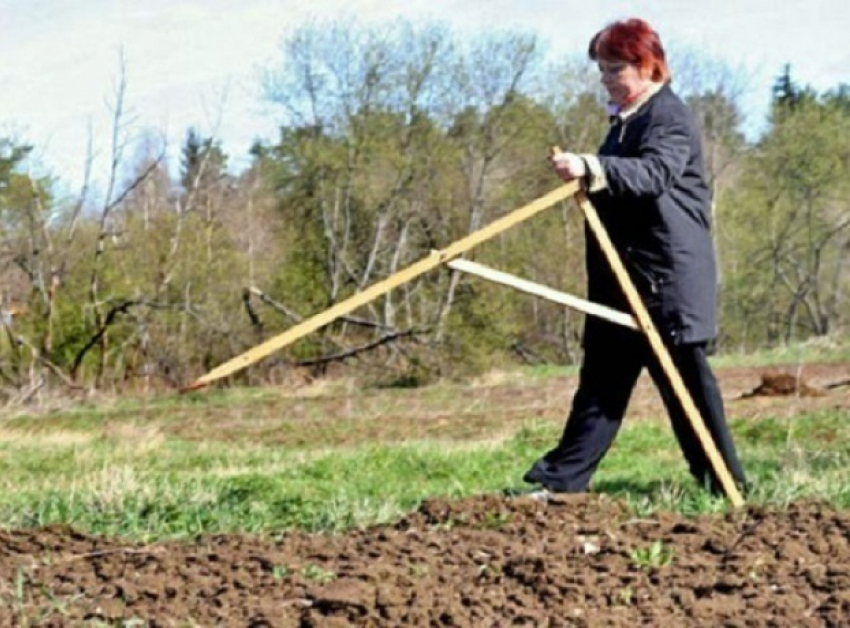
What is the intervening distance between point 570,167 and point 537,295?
51cm

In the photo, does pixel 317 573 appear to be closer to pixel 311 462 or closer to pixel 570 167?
pixel 570 167

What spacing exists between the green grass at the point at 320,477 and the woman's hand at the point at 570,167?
1.28 m

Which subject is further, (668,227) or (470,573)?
(668,227)

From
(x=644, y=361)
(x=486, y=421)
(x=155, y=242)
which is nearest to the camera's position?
(x=644, y=361)

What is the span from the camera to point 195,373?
3106 cm

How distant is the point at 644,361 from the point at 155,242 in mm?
26271

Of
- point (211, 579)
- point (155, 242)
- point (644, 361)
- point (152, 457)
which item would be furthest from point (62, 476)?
point (155, 242)

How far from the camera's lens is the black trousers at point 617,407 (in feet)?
21.2

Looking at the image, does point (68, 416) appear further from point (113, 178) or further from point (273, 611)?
point (273, 611)

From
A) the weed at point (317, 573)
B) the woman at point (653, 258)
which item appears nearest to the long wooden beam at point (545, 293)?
the woman at point (653, 258)

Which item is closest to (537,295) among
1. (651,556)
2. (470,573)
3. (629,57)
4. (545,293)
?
(545,293)

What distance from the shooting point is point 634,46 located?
21.1ft

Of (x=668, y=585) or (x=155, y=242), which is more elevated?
(x=155, y=242)

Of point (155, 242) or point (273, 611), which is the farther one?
point (155, 242)
